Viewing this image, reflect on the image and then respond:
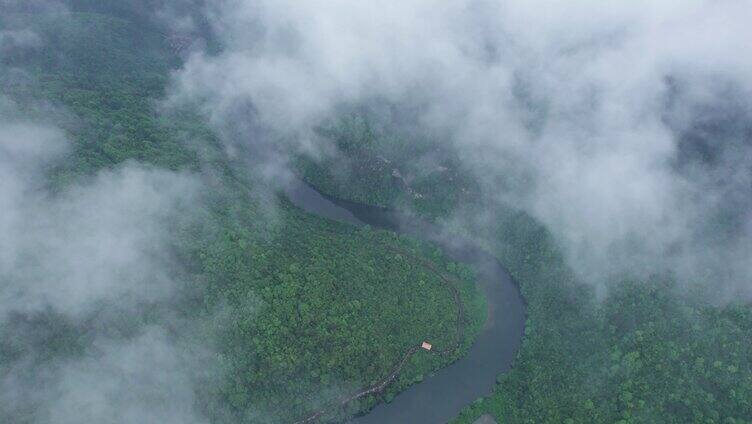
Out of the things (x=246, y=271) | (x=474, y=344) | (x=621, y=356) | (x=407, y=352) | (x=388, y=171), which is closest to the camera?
(x=246, y=271)

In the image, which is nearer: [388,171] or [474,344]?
[474,344]

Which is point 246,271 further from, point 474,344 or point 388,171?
point 388,171

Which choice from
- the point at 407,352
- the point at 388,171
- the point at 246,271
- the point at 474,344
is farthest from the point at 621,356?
the point at 246,271

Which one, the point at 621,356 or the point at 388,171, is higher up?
the point at 388,171

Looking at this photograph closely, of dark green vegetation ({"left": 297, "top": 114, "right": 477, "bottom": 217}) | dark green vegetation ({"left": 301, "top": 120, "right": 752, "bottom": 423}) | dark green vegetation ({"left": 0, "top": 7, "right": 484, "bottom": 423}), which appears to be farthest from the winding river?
dark green vegetation ({"left": 297, "top": 114, "right": 477, "bottom": 217})

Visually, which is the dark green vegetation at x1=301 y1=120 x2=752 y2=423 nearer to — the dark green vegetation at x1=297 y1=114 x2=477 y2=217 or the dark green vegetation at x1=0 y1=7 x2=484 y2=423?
the dark green vegetation at x1=0 y1=7 x2=484 y2=423

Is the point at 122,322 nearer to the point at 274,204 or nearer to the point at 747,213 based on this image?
the point at 274,204

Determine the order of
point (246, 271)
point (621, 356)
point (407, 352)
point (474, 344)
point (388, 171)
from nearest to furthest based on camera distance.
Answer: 1. point (246, 271)
2. point (621, 356)
3. point (407, 352)
4. point (474, 344)
5. point (388, 171)

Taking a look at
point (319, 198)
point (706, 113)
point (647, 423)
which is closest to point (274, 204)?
point (319, 198)
